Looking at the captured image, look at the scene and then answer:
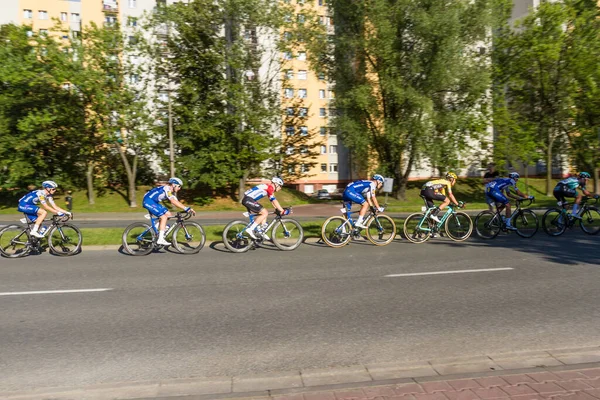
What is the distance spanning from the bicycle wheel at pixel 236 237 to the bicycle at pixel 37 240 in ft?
11.2

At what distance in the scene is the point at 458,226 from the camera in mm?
11656

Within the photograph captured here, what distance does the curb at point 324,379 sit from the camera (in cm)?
346

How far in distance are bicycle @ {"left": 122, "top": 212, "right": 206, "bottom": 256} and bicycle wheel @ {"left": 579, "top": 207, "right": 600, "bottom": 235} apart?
10.4m

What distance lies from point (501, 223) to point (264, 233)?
20.8ft

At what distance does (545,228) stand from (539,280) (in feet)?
20.9

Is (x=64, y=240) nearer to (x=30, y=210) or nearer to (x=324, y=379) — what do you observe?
A: (x=30, y=210)

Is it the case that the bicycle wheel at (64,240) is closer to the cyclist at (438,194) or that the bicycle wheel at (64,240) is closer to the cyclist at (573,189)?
the cyclist at (438,194)

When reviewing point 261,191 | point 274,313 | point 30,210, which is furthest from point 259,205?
point 30,210

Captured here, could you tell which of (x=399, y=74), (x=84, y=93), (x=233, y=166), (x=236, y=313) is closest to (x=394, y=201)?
(x=399, y=74)

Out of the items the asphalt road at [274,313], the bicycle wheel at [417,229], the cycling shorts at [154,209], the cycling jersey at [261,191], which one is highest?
the cycling jersey at [261,191]

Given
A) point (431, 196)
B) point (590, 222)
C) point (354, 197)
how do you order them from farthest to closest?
point (590, 222)
point (431, 196)
point (354, 197)

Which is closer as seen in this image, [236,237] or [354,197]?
[236,237]

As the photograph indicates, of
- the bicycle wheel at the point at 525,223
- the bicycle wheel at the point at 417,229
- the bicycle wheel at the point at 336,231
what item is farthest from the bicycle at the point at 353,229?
the bicycle wheel at the point at 525,223

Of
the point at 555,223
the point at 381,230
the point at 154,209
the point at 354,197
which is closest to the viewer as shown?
the point at 154,209
